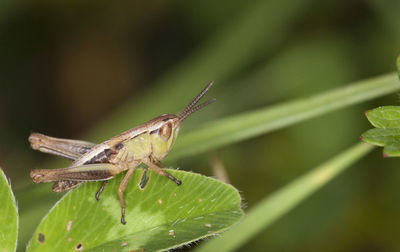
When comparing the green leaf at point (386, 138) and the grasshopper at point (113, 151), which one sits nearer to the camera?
the green leaf at point (386, 138)

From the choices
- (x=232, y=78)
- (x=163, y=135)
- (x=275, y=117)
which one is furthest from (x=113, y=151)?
(x=232, y=78)

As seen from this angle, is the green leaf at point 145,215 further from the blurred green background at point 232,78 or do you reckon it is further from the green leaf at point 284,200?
the blurred green background at point 232,78

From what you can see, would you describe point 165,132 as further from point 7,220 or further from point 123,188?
point 7,220

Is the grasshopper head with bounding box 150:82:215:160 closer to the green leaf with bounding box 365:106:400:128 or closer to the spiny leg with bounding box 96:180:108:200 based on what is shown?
the spiny leg with bounding box 96:180:108:200

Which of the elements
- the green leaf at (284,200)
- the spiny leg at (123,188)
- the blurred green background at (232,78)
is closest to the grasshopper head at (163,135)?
the spiny leg at (123,188)

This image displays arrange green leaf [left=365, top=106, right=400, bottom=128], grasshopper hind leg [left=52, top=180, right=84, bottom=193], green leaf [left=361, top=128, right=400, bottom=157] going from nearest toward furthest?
green leaf [left=361, top=128, right=400, bottom=157], green leaf [left=365, top=106, right=400, bottom=128], grasshopper hind leg [left=52, top=180, right=84, bottom=193]

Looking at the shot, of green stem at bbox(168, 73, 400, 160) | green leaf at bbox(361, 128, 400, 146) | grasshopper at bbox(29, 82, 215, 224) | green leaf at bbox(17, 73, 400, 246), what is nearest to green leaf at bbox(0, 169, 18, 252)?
grasshopper at bbox(29, 82, 215, 224)
